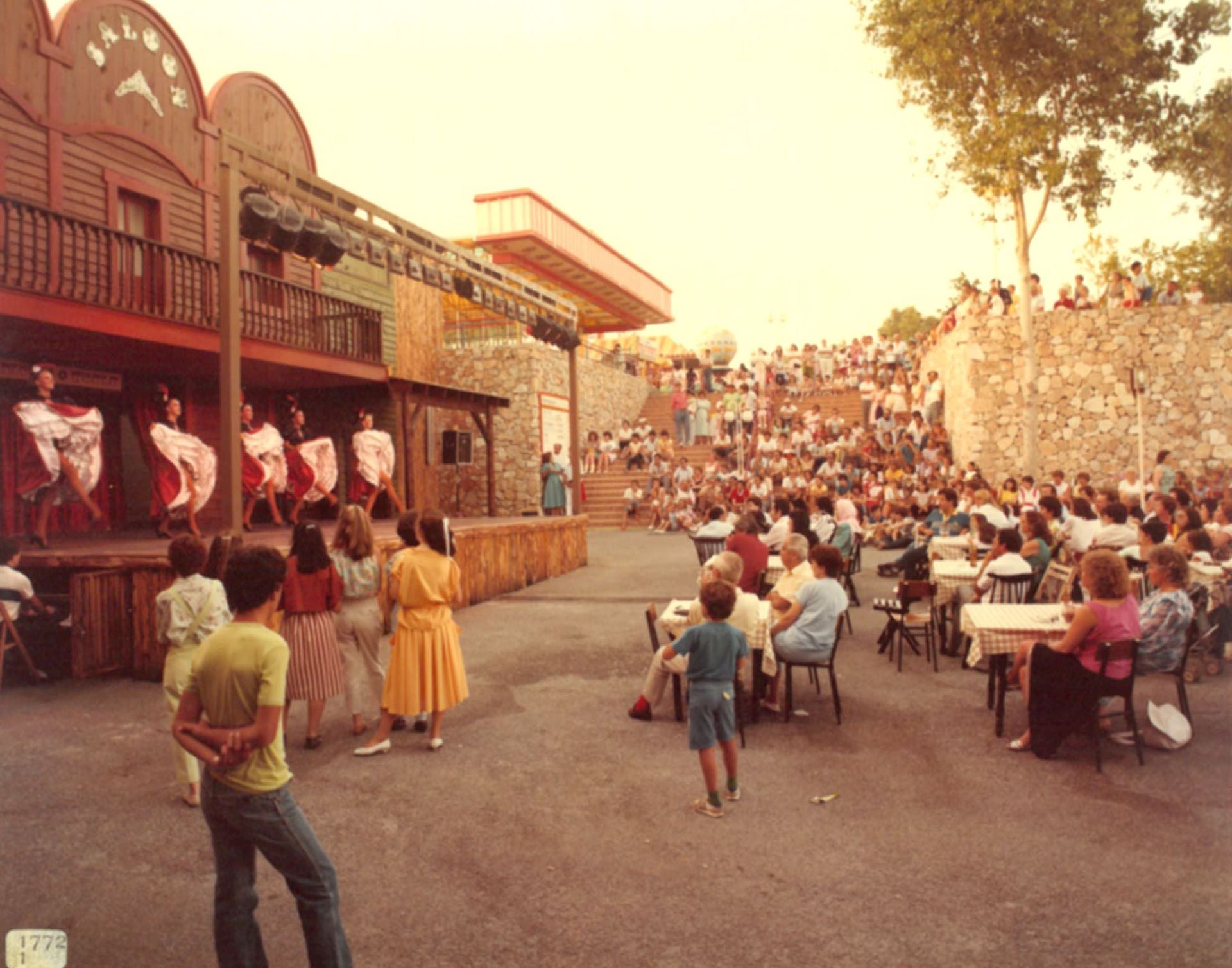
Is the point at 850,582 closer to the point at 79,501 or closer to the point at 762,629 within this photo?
the point at 762,629

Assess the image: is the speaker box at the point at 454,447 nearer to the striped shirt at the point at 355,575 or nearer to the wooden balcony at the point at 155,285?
the wooden balcony at the point at 155,285

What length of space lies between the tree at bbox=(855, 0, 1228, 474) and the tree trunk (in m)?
0.11

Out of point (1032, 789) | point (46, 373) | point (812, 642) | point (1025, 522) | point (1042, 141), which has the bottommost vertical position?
point (1032, 789)

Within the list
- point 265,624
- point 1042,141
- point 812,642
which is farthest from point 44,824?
point 1042,141

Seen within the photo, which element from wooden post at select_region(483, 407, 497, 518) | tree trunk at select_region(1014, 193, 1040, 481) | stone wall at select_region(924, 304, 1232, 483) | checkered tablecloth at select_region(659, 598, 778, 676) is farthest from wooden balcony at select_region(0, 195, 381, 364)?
stone wall at select_region(924, 304, 1232, 483)

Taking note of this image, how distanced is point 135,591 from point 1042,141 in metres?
14.8

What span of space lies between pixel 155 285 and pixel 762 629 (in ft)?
26.3

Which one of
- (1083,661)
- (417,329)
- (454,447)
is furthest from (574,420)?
(1083,661)

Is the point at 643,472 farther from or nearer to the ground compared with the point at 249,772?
farther from the ground

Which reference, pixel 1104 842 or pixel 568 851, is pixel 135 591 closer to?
pixel 568 851

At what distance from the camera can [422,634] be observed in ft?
15.8

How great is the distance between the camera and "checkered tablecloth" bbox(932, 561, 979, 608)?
711 centimetres

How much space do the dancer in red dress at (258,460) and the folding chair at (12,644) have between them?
3.08 meters

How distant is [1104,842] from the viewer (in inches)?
138
